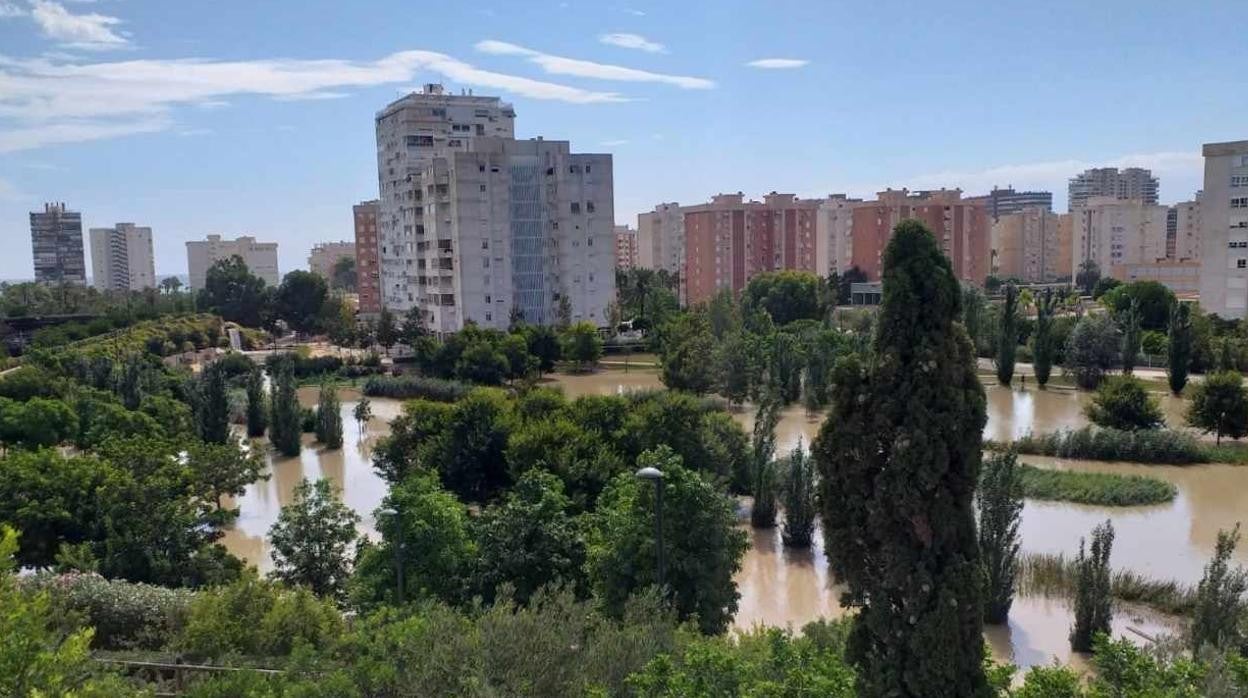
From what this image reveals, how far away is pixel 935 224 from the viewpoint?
2611 inches

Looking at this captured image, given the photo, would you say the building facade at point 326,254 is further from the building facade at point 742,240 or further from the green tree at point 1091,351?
the green tree at point 1091,351

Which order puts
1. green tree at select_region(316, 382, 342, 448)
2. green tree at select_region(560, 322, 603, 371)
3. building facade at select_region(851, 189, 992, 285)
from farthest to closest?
building facade at select_region(851, 189, 992, 285)
green tree at select_region(560, 322, 603, 371)
green tree at select_region(316, 382, 342, 448)

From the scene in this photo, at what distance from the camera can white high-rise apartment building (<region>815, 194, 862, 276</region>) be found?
228ft

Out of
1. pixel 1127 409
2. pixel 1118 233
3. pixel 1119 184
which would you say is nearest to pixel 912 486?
pixel 1127 409

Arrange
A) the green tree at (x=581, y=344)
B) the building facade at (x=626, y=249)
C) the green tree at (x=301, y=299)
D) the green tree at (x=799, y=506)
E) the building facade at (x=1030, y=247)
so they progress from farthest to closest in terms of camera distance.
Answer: the building facade at (x=626, y=249) → the building facade at (x=1030, y=247) → the green tree at (x=301, y=299) → the green tree at (x=581, y=344) → the green tree at (x=799, y=506)

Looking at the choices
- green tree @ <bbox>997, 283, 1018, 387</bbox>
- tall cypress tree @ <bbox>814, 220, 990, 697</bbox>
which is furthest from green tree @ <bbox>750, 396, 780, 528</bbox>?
green tree @ <bbox>997, 283, 1018, 387</bbox>

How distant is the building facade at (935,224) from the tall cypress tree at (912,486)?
6181 cm

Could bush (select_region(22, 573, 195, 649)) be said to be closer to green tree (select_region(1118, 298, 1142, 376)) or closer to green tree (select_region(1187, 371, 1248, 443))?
green tree (select_region(1187, 371, 1248, 443))

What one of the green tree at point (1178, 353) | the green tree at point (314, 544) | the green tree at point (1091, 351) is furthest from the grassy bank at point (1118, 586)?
the green tree at point (1091, 351)

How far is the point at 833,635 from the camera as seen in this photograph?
8.63 metres

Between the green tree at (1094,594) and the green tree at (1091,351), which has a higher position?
the green tree at (1091,351)

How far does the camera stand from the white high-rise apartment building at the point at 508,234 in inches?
1804

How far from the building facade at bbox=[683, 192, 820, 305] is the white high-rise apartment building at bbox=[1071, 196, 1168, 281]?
30.9 metres

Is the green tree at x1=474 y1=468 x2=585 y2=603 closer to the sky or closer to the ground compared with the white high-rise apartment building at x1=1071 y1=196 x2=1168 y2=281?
closer to the ground
